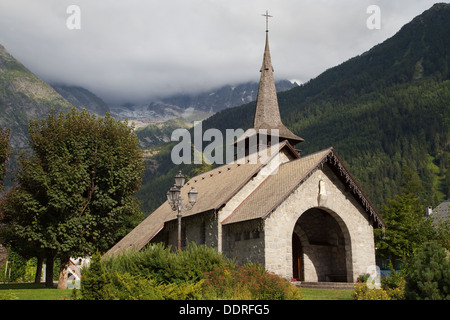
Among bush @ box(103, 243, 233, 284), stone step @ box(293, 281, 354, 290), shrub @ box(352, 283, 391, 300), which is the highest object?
bush @ box(103, 243, 233, 284)

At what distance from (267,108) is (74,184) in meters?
19.1

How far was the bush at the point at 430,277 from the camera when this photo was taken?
12.1 meters

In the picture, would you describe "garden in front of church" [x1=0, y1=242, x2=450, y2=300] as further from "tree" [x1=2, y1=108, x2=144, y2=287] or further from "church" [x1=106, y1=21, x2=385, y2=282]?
"tree" [x1=2, y1=108, x2=144, y2=287]

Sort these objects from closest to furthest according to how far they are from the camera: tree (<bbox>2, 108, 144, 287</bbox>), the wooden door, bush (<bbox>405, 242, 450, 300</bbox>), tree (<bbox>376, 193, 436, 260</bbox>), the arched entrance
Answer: bush (<bbox>405, 242, 450, 300</bbox>), tree (<bbox>2, 108, 144, 287</bbox>), the arched entrance, the wooden door, tree (<bbox>376, 193, 436, 260</bbox>)

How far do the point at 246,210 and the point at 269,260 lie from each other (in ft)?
12.1

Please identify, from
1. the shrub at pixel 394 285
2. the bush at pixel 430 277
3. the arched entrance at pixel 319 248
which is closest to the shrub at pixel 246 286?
the shrub at pixel 394 285

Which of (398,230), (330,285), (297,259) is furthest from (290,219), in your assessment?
(398,230)

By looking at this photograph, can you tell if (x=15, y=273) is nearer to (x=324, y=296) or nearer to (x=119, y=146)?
(x=119, y=146)

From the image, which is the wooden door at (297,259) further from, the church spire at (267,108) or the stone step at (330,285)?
the church spire at (267,108)

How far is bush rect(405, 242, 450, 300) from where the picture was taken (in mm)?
12086

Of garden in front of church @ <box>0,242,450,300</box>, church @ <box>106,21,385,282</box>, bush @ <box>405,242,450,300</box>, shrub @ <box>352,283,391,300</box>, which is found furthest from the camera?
church @ <box>106,21,385,282</box>

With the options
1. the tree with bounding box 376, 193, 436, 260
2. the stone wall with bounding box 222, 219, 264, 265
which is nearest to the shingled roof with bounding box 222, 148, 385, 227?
the stone wall with bounding box 222, 219, 264, 265

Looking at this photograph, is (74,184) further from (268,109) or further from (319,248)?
(268,109)

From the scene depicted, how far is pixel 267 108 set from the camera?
39.0m
